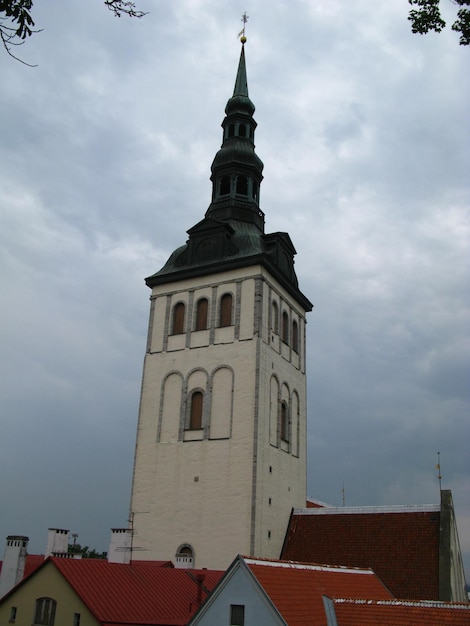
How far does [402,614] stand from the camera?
1656 centimetres

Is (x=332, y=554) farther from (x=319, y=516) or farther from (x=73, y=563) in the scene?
(x=73, y=563)

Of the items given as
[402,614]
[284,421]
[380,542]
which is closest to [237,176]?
[284,421]

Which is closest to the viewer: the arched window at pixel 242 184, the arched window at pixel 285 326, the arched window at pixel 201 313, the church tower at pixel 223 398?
the church tower at pixel 223 398

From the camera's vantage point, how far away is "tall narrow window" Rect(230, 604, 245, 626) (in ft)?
55.0

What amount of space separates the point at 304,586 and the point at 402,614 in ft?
9.71

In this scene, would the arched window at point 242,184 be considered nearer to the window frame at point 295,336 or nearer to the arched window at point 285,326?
the arched window at point 285,326

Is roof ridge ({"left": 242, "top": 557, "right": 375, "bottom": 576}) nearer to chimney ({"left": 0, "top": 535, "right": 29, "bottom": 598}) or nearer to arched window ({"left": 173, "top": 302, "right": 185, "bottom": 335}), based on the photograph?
chimney ({"left": 0, "top": 535, "right": 29, "bottom": 598})

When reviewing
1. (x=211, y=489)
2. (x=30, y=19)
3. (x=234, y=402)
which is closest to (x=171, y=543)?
(x=211, y=489)

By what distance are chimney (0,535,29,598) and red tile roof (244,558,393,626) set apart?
8.83 m

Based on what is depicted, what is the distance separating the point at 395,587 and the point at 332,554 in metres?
3.24

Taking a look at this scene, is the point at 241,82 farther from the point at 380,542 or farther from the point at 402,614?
the point at 402,614

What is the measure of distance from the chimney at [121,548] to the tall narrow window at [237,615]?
25.9 feet

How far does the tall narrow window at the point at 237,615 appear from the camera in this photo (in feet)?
55.0

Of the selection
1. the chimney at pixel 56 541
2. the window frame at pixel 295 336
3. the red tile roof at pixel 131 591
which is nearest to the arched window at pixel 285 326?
the window frame at pixel 295 336
